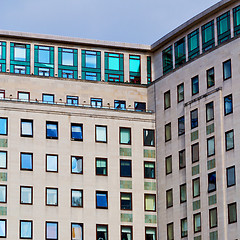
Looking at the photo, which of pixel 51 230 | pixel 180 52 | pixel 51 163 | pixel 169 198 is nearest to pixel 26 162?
pixel 51 163

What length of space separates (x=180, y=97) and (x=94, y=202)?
12422 mm

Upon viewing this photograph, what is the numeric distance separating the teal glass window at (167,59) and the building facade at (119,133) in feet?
0.39

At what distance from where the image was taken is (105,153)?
306ft

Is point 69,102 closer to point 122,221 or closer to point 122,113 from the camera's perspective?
point 122,113

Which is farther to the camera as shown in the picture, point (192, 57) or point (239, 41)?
point (192, 57)

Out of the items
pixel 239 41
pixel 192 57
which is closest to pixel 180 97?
pixel 192 57

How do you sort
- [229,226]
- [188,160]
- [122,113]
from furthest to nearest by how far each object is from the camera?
[122,113] → [188,160] → [229,226]

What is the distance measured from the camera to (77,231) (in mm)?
90812

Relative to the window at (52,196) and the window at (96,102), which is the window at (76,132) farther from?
the window at (52,196)

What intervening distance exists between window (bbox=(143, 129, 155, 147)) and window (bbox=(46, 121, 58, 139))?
8670 millimetres

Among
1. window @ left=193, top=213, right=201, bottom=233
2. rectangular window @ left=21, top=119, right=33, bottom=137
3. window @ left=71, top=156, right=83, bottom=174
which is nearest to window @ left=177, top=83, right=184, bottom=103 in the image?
window @ left=71, top=156, right=83, bottom=174

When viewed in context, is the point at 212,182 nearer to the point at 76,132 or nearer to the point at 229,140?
the point at 229,140

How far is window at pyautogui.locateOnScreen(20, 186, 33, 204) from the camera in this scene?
90000 mm

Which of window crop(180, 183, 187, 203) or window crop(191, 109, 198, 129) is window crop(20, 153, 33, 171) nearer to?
window crop(180, 183, 187, 203)
